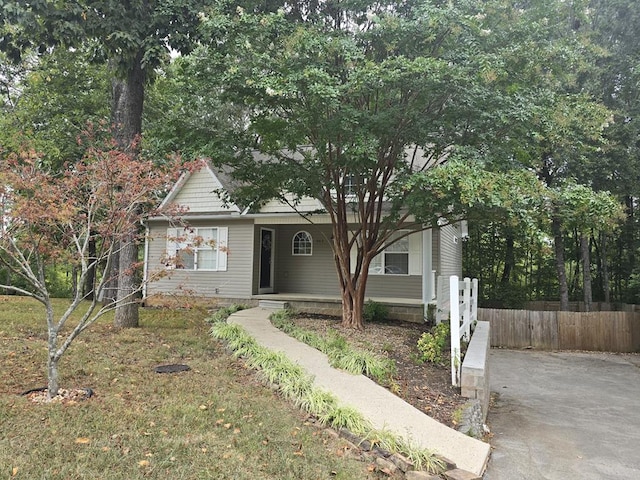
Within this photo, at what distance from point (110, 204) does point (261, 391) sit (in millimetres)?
2578

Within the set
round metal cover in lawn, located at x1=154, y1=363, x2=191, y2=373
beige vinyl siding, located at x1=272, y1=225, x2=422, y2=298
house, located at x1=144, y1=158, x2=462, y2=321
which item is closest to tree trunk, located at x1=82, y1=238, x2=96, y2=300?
round metal cover in lawn, located at x1=154, y1=363, x2=191, y2=373

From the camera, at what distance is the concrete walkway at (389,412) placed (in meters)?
3.60

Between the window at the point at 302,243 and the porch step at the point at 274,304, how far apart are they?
222 centimetres

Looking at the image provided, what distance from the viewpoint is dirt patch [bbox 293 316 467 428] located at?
15.9 feet

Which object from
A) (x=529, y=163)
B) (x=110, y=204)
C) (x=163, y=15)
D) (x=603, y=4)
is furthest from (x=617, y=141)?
(x=110, y=204)

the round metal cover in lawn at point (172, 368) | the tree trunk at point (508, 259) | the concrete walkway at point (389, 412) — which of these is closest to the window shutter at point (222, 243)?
the concrete walkway at point (389, 412)

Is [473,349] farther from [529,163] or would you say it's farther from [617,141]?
[617,141]

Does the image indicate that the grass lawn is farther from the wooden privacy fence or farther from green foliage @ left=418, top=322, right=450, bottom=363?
the wooden privacy fence

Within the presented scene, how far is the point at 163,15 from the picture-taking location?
746 centimetres

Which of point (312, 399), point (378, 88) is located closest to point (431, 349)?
point (312, 399)

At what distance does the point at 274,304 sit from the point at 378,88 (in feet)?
22.9

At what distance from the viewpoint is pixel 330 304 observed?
11.6m

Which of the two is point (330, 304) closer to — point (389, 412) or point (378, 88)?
point (378, 88)

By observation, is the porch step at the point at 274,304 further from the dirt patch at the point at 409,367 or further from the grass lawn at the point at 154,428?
the grass lawn at the point at 154,428
